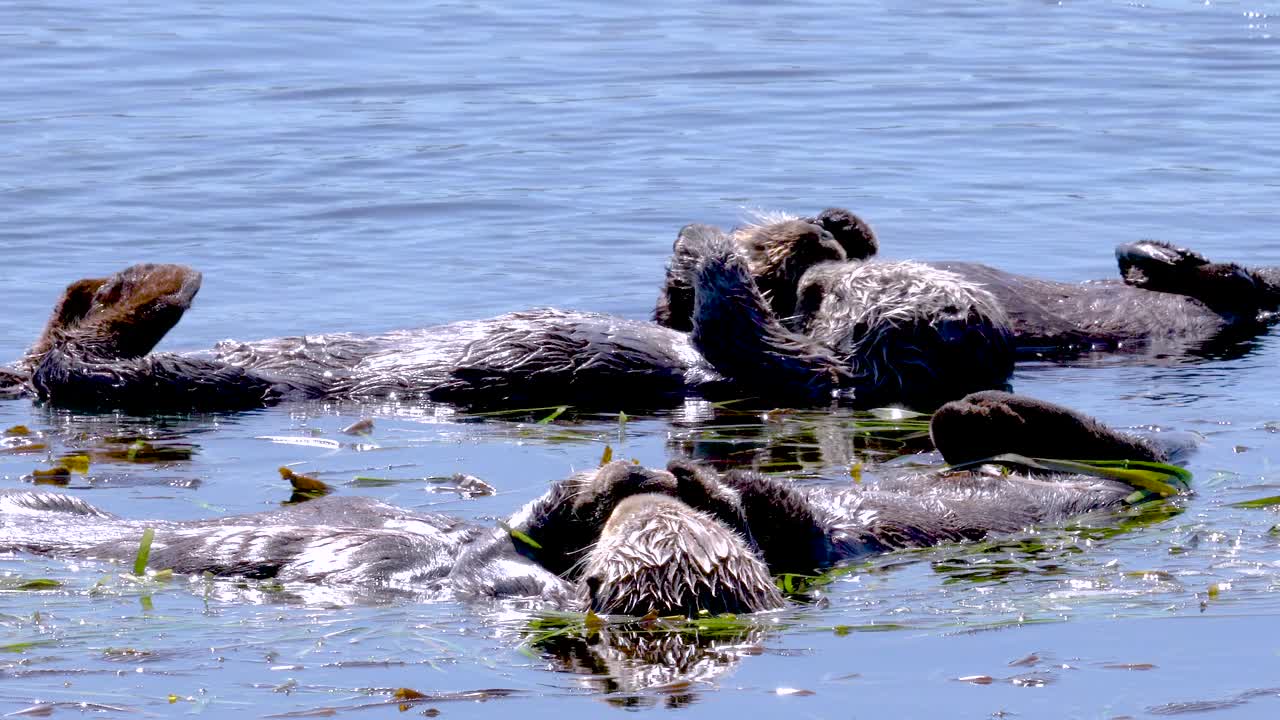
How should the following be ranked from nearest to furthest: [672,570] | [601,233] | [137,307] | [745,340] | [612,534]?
1. [672,570]
2. [612,534]
3. [137,307]
4. [745,340]
5. [601,233]

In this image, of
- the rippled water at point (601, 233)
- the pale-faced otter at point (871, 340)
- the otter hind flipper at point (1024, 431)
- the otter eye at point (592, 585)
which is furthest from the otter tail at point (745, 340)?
the otter eye at point (592, 585)

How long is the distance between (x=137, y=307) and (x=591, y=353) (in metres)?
1.65

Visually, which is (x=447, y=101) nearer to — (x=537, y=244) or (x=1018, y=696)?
(x=537, y=244)

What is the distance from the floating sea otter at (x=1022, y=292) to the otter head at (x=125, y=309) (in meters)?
1.89

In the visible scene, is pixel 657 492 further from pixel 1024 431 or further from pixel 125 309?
pixel 125 309

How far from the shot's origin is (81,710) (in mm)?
3611

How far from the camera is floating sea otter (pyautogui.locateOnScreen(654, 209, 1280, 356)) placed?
7609 mm

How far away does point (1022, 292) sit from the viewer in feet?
27.9

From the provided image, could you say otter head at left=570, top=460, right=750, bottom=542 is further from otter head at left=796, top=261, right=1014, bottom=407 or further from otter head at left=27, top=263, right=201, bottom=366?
otter head at left=27, top=263, right=201, bottom=366

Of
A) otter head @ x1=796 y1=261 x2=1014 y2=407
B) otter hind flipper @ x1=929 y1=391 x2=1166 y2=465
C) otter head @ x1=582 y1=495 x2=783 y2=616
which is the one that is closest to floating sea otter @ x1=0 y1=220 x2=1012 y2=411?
otter head @ x1=796 y1=261 x2=1014 y2=407

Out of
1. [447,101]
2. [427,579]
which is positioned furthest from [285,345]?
[447,101]

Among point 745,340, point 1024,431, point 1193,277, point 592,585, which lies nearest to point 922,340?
point 745,340

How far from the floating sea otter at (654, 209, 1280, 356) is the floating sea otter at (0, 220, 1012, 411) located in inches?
3.7

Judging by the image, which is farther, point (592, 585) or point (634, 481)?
point (634, 481)
